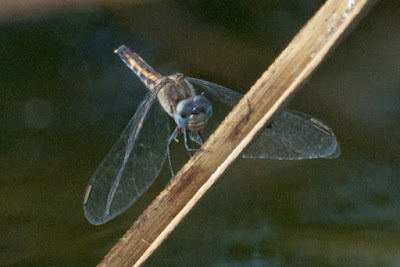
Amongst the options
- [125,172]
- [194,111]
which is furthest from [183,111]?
[125,172]

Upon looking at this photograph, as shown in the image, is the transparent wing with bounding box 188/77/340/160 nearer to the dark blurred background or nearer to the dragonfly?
the dragonfly

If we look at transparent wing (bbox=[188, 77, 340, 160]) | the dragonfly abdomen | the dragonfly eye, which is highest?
transparent wing (bbox=[188, 77, 340, 160])

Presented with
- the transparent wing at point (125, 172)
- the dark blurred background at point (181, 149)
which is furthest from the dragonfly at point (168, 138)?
the dark blurred background at point (181, 149)

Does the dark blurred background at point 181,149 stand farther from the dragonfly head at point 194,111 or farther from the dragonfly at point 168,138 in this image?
the dragonfly head at point 194,111

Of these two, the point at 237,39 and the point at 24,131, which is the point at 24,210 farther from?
the point at 237,39

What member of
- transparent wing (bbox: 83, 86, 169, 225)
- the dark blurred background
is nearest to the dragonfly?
transparent wing (bbox: 83, 86, 169, 225)

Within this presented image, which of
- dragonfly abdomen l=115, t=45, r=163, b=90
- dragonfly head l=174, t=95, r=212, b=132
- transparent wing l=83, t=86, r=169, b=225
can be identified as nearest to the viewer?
transparent wing l=83, t=86, r=169, b=225
